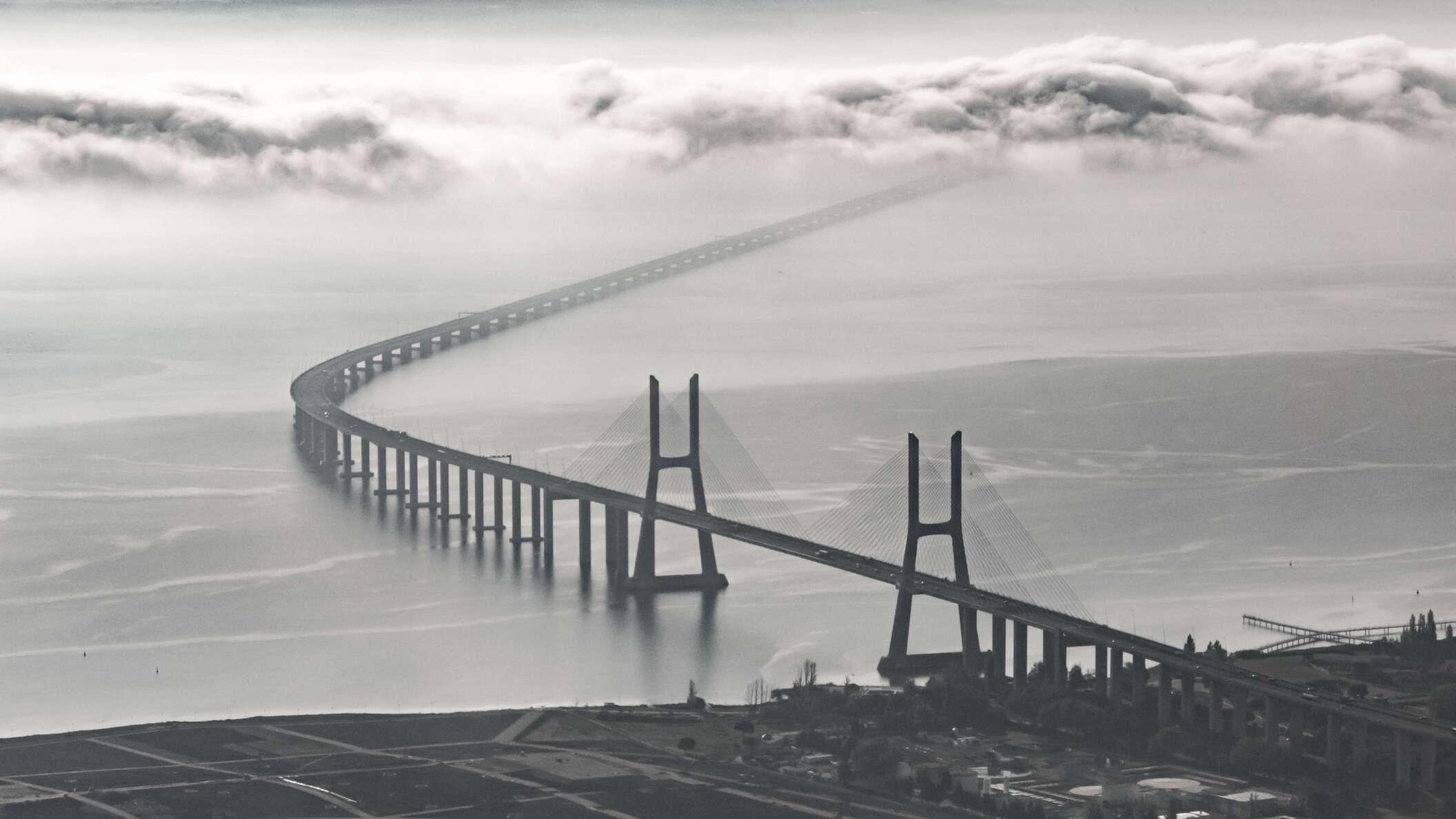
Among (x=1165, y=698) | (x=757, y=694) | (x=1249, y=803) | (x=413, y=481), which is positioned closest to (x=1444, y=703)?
(x=1165, y=698)

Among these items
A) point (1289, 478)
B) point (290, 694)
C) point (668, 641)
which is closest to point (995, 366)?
point (1289, 478)

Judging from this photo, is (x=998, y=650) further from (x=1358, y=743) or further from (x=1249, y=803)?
(x=1249, y=803)

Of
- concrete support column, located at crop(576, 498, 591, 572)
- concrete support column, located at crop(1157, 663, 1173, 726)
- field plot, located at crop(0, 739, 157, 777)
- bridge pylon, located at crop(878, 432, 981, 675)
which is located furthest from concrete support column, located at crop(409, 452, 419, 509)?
concrete support column, located at crop(1157, 663, 1173, 726)

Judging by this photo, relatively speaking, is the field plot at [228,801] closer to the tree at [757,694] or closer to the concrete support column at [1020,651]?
the tree at [757,694]

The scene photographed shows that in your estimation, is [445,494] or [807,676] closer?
[807,676]

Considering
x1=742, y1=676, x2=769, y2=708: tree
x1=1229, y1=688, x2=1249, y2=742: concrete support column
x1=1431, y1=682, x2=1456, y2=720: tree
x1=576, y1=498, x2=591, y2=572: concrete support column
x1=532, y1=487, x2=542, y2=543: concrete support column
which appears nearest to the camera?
x1=1229, y1=688, x2=1249, y2=742: concrete support column

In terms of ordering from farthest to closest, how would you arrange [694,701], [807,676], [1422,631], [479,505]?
[479,505], [1422,631], [807,676], [694,701]

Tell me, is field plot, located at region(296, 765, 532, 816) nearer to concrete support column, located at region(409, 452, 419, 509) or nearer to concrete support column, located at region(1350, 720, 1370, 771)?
concrete support column, located at region(1350, 720, 1370, 771)
